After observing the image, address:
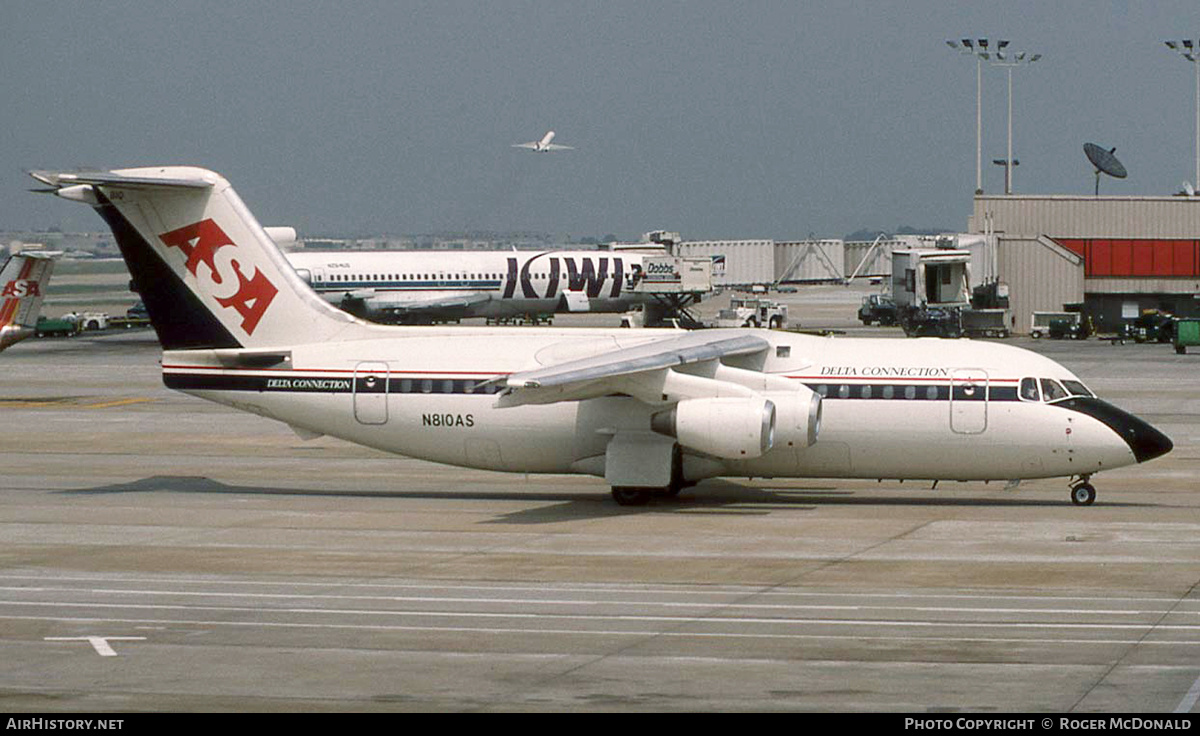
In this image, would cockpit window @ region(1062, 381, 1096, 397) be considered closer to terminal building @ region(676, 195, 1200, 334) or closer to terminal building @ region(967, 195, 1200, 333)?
terminal building @ region(676, 195, 1200, 334)

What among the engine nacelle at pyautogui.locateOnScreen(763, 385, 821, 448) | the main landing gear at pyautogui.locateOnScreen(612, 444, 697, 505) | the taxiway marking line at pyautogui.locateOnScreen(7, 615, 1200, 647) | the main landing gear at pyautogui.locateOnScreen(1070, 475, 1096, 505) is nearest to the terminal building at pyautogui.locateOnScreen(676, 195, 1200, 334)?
the main landing gear at pyautogui.locateOnScreen(1070, 475, 1096, 505)

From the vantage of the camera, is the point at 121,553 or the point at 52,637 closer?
the point at 52,637

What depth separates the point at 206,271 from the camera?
3566cm

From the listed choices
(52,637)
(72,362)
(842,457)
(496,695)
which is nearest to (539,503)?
(842,457)

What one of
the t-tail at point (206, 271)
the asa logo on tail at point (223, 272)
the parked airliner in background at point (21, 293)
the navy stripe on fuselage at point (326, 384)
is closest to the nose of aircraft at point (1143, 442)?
the navy stripe on fuselage at point (326, 384)

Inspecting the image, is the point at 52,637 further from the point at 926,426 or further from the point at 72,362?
the point at 72,362

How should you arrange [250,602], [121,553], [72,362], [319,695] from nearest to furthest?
[319,695], [250,602], [121,553], [72,362]

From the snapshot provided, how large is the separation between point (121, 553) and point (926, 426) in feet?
51.7

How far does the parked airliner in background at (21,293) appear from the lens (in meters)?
56.1

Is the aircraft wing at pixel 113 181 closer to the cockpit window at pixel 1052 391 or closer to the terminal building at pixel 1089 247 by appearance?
the cockpit window at pixel 1052 391

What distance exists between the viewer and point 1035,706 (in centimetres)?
1747
